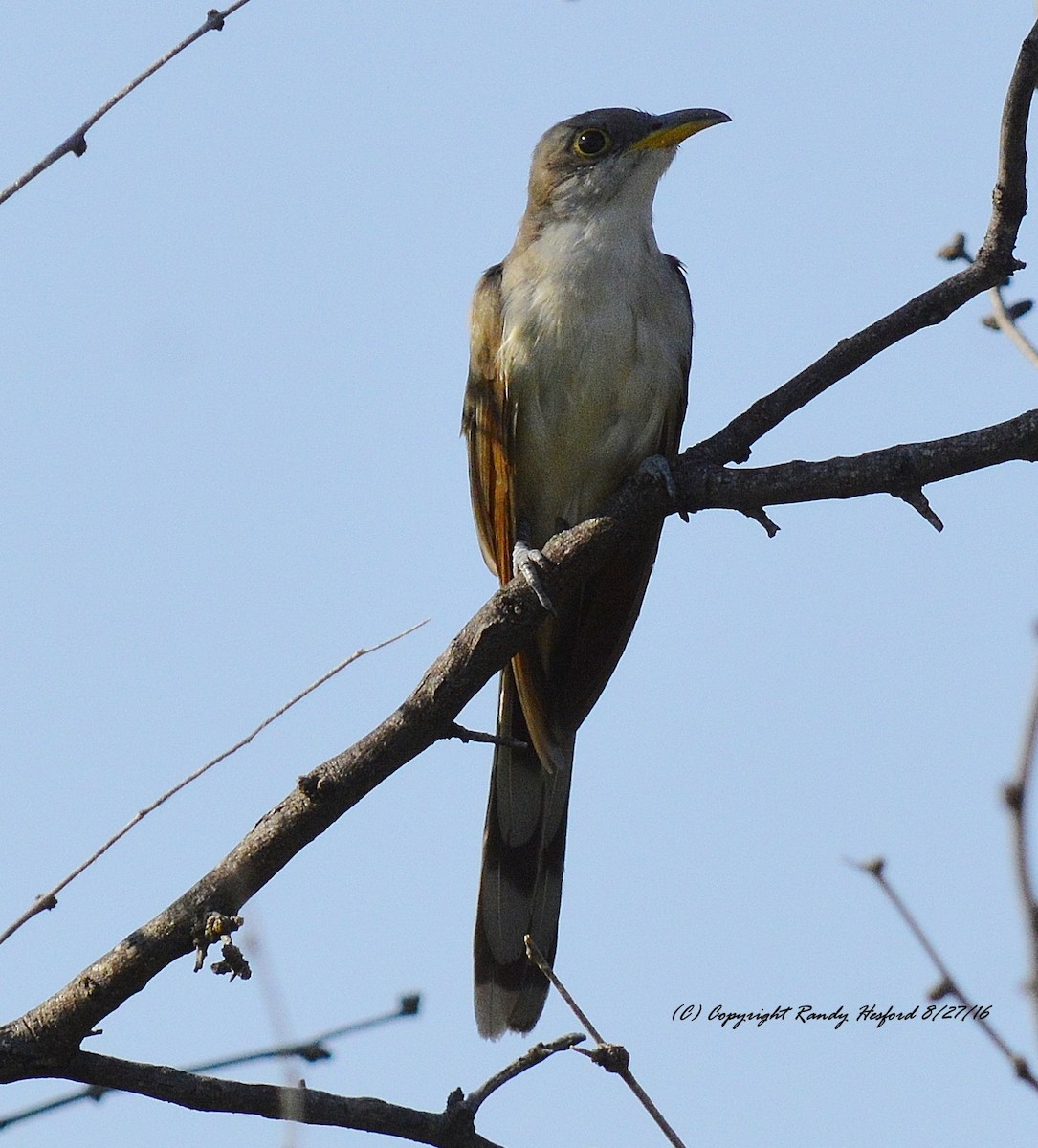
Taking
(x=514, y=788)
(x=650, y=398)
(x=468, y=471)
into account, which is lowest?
(x=514, y=788)

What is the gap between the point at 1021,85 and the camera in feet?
11.5

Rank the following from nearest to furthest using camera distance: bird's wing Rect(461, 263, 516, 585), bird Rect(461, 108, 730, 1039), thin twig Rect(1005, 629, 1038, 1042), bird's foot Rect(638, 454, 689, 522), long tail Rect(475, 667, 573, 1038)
Result: thin twig Rect(1005, 629, 1038, 1042) → bird's foot Rect(638, 454, 689, 522) → long tail Rect(475, 667, 573, 1038) → bird Rect(461, 108, 730, 1039) → bird's wing Rect(461, 263, 516, 585)

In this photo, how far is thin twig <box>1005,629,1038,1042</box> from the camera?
1.83 m

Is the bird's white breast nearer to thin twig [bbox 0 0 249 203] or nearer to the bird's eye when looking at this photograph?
the bird's eye

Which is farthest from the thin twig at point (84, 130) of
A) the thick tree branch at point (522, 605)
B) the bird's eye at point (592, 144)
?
the bird's eye at point (592, 144)

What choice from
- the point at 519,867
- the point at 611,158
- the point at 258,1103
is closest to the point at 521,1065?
the point at 258,1103

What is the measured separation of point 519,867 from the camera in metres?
5.06

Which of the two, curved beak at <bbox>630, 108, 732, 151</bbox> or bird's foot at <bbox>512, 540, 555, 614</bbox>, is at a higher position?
curved beak at <bbox>630, 108, 732, 151</bbox>

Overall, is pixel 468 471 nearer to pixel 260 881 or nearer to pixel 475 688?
pixel 475 688

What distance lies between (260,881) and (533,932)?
1519 mm

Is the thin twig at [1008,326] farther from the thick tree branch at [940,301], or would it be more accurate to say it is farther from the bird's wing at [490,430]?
the bird's wing at [490,430]

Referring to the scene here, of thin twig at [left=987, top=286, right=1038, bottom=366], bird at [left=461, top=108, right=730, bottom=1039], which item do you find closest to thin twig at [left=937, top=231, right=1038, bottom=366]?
thin twig at [left=987, top=286, right=1038, bottom=366]

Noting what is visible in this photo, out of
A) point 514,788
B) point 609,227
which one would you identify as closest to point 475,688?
point 514,788

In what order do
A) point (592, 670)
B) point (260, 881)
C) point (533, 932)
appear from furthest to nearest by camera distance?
1. point (592, 670)
2. point (533, 932)
3. point (260, 881)
